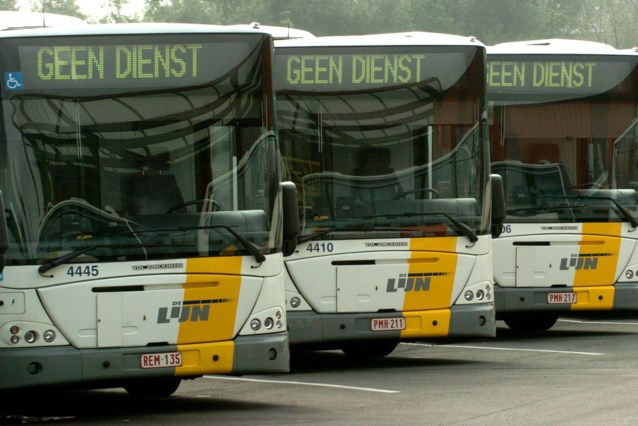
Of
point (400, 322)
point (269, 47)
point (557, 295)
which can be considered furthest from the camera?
point (557, 295)

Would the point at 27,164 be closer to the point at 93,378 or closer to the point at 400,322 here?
the point at 93,378

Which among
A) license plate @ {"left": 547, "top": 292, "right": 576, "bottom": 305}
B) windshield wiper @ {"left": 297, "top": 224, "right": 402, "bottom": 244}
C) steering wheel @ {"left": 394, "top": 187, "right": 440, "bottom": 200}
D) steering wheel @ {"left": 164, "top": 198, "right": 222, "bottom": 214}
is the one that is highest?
steering wheel @ {"left": 164, "top": 198, "right": 222, "bottom": 214}

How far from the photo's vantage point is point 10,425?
38.7 ft

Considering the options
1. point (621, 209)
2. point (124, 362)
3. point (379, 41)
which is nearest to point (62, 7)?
point (621, 209)

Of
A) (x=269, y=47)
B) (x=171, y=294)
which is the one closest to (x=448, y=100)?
(x=269, y=47)

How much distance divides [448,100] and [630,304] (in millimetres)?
4168

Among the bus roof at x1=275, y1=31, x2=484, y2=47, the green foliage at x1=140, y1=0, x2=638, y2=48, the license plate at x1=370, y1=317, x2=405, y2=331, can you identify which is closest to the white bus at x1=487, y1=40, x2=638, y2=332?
the bus roof at x1=275, y1=31, x2=484, y2=47

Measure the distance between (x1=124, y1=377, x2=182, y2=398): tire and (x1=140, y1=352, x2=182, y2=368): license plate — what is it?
4.87 ft

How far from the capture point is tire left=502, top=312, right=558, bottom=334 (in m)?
19.7

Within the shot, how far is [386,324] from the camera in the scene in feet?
49.1

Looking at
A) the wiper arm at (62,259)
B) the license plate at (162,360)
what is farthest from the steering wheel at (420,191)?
the wiper arm at (62,259)

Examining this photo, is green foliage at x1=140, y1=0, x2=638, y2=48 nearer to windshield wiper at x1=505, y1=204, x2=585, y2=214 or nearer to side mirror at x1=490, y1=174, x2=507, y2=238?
windshield wiper at x1=505, y1=204, x2=585, y2=214

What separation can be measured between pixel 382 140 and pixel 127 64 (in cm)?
397

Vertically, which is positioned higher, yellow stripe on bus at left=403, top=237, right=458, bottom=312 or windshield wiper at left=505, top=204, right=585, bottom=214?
windshield wiper at left=505, top=204, right=585, bottom=214
